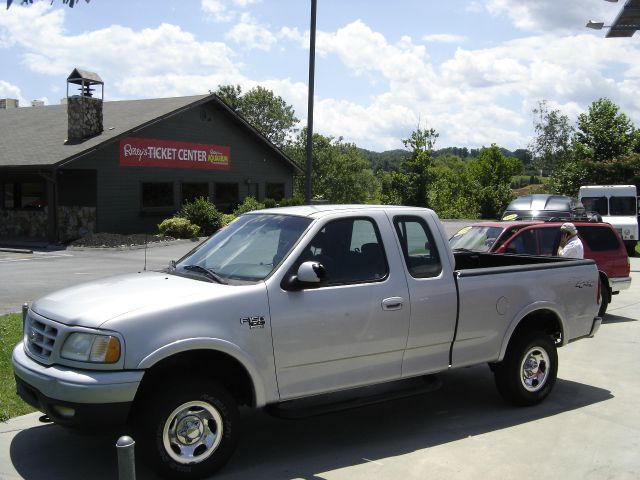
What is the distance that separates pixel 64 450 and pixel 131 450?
93.9 inches

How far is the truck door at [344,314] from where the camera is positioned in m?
5.06

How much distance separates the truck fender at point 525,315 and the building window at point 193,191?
83.3 feet

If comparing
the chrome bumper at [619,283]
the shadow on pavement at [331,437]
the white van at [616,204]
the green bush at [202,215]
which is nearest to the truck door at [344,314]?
the shadow on pavement at [331,437]

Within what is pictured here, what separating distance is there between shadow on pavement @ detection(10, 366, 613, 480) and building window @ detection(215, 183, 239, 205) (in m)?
26.6

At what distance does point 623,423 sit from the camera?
20.4 feet

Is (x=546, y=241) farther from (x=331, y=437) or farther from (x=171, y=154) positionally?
(x=171, y=154)

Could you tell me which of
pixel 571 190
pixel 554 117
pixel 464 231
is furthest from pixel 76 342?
pixel 554 117

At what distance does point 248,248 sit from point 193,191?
2639cm

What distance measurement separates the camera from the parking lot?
5.02 meters

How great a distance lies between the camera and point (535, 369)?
22.0 ft

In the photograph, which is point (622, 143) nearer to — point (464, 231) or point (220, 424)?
point (464, 231)

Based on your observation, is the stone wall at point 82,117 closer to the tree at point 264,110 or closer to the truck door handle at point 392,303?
the truck door handle at point 392,303

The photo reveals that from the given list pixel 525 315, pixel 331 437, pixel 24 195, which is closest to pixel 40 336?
pixel 331 437

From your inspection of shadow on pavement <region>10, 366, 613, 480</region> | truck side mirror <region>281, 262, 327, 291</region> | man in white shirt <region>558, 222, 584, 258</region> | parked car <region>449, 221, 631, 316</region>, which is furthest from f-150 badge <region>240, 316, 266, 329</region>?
parked car <region>449, 221, 631, 316</region>
